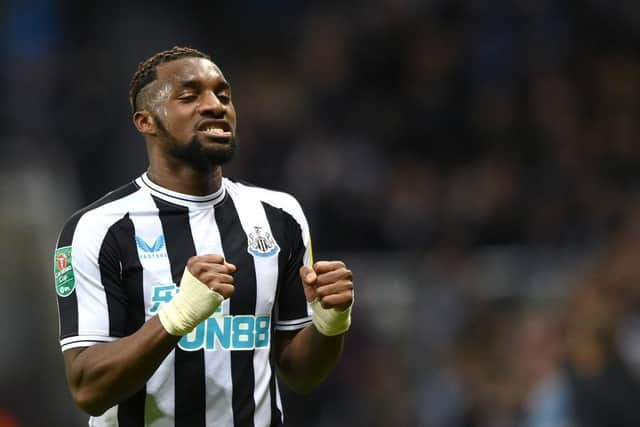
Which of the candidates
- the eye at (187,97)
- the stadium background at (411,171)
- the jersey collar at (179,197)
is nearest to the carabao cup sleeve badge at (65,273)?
the jersey collar at (179,197)

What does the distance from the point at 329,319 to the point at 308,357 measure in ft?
0.76

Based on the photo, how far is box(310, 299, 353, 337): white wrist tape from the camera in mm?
3504

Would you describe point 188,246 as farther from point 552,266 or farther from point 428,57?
point 428,57

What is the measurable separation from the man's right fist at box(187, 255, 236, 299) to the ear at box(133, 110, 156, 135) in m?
0.57

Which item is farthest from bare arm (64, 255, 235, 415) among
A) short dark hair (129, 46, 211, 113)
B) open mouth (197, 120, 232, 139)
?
short dark hair (129, 46, 211, 113)

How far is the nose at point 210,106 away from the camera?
3.61 metres

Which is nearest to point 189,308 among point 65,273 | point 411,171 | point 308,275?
point 308,275

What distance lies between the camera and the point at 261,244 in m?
3.69

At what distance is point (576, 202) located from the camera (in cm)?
884

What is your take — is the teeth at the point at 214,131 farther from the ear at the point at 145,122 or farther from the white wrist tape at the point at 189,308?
the white wrist tape at the point at 189,308

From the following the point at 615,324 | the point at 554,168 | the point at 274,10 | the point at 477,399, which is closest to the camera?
the point at 615,324

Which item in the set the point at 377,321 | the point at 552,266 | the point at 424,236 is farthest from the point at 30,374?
the point at 552,266

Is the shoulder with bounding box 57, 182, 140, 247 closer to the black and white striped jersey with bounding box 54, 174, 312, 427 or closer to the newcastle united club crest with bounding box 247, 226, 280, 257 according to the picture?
the black and white striped jersey with bounding box 54, 174, 312, 427

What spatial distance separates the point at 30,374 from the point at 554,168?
4081 millimetres
